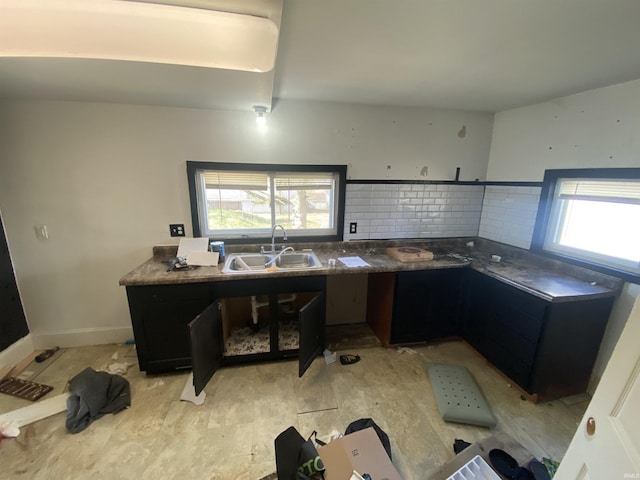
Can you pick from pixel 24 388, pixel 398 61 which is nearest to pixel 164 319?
pixel 24 388

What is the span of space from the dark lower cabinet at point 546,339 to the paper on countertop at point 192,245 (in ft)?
8.17

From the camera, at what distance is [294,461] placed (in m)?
1.28

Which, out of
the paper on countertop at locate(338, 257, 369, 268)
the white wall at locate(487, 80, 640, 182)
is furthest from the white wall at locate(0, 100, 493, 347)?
the paper on countertop at locate(338, 257, 369, 268)

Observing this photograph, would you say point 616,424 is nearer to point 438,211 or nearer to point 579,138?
point 579,138

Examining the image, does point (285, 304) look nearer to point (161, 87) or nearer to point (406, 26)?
point (161, 87)

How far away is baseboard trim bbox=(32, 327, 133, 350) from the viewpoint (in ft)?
7.89

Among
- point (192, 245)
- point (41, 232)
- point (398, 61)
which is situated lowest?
point (192, 245)

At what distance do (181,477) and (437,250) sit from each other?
2682 millimetres

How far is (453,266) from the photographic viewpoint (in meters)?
2.35

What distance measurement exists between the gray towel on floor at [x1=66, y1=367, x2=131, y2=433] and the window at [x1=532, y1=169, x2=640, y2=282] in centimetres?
356

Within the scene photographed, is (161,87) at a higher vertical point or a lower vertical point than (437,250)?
higher

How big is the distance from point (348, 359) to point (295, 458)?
1099 mm

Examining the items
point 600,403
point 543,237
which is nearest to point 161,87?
point 600,403

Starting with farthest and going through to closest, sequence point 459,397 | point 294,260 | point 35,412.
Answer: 1. point 294,260
2. point 459,397
3. point 35,412
